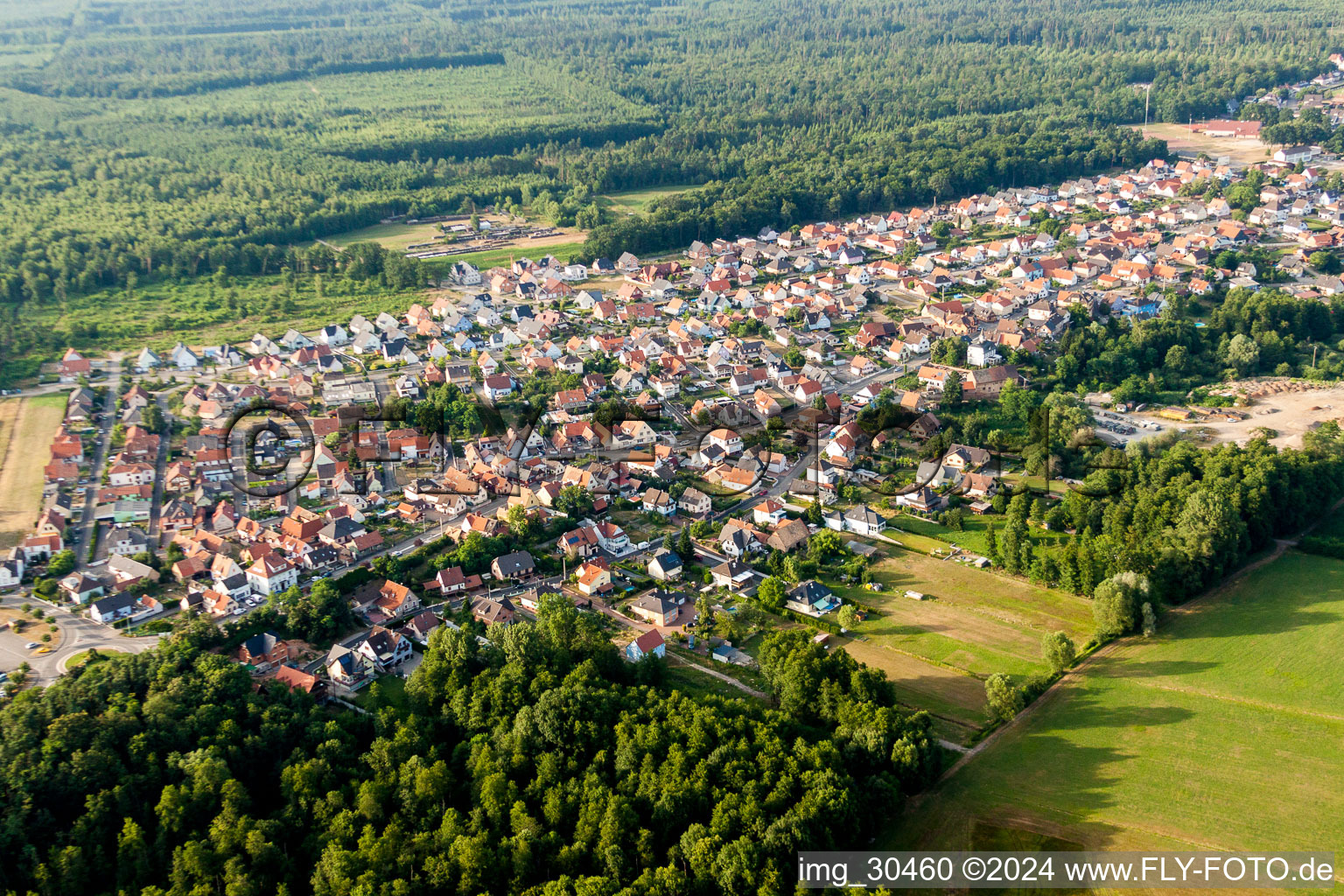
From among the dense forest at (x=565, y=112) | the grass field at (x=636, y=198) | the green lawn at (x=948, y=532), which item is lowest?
the green lawn at (x=948, y=532)

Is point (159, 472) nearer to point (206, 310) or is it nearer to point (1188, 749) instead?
point (206, 310)

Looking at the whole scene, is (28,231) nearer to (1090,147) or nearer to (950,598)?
(950,598)

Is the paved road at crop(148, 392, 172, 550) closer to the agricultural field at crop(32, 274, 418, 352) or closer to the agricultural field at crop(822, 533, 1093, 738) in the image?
the agricultural field at crop(32, 274, 418, 352)

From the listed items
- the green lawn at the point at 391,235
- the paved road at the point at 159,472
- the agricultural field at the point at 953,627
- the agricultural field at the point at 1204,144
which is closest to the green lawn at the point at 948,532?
the agricultural field at the point at 953,627

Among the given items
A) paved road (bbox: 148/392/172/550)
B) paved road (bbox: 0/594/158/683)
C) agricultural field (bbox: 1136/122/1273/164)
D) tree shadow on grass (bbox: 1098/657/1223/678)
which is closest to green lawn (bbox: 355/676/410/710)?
paved road (bbox: 0/594/158/683)

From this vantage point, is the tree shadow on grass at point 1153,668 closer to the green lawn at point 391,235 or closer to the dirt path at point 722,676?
the dirt path at point 722,676

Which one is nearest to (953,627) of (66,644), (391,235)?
(66,644)
